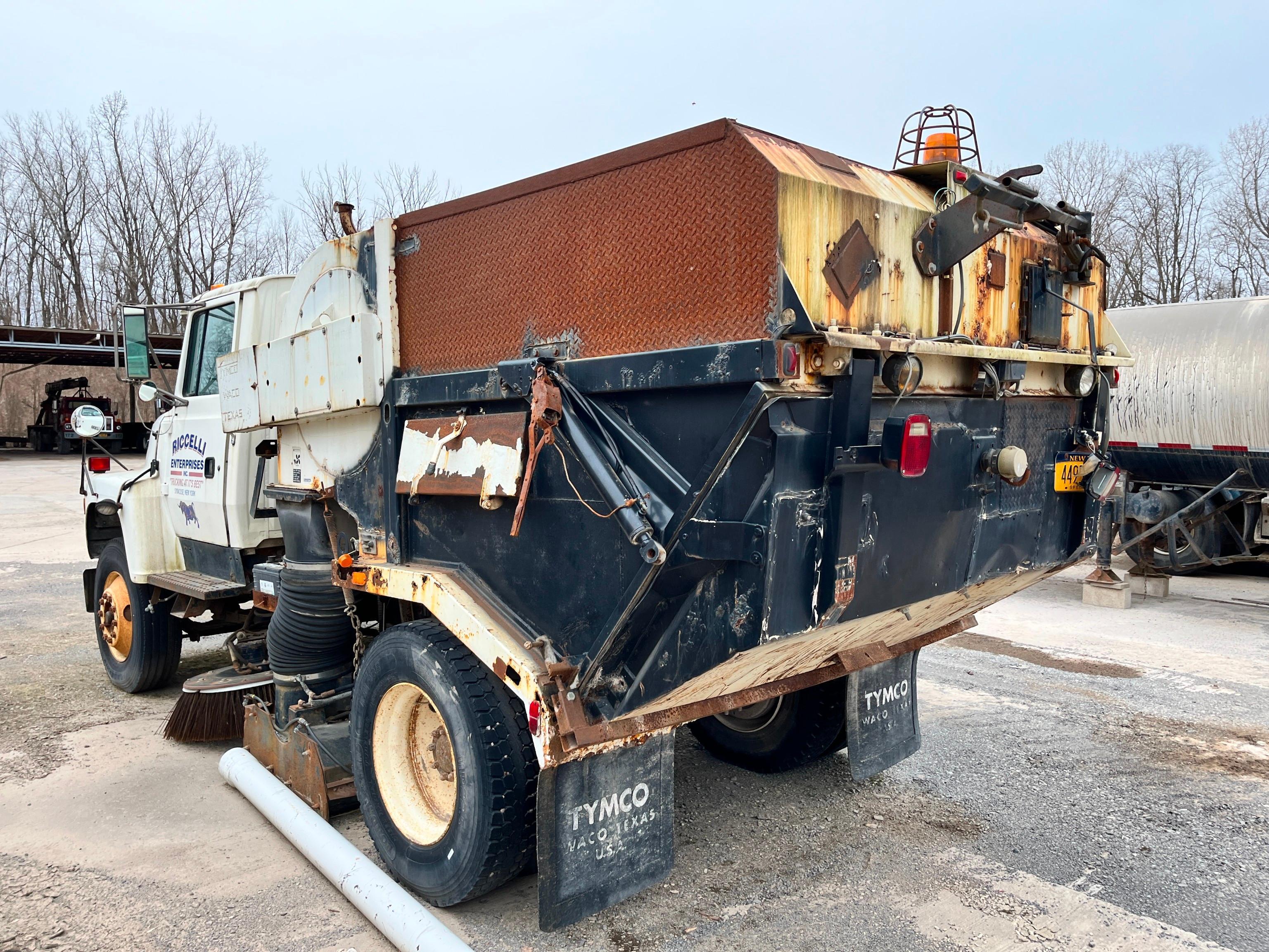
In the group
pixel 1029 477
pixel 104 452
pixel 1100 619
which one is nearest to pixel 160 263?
pixel 104 452

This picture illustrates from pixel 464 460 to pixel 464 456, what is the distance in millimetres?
14

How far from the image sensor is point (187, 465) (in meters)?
5.49

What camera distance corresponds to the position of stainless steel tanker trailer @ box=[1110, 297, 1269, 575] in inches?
371

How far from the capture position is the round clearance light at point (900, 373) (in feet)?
9.20

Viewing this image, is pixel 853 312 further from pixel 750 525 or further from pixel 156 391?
pixel 156 391

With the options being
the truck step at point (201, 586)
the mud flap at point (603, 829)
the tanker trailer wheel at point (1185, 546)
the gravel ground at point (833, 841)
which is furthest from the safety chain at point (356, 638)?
the tanker trailer wheel at point (1185, 546)

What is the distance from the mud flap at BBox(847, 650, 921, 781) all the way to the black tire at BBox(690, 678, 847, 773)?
0.61ft

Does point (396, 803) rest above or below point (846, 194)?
below

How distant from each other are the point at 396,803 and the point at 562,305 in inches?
77.5

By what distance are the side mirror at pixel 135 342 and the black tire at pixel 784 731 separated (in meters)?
3.47

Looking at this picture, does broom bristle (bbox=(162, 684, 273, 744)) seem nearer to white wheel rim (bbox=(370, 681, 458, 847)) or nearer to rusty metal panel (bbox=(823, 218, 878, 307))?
white wheel rim (bbox=(370, 681, 458, 847))

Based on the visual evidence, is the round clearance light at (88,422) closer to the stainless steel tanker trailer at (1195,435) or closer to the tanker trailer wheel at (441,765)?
the tanker trailer wheel at (441,765)

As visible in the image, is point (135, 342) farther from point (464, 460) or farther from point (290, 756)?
point (464, 460)

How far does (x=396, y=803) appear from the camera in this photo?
3.61 m
